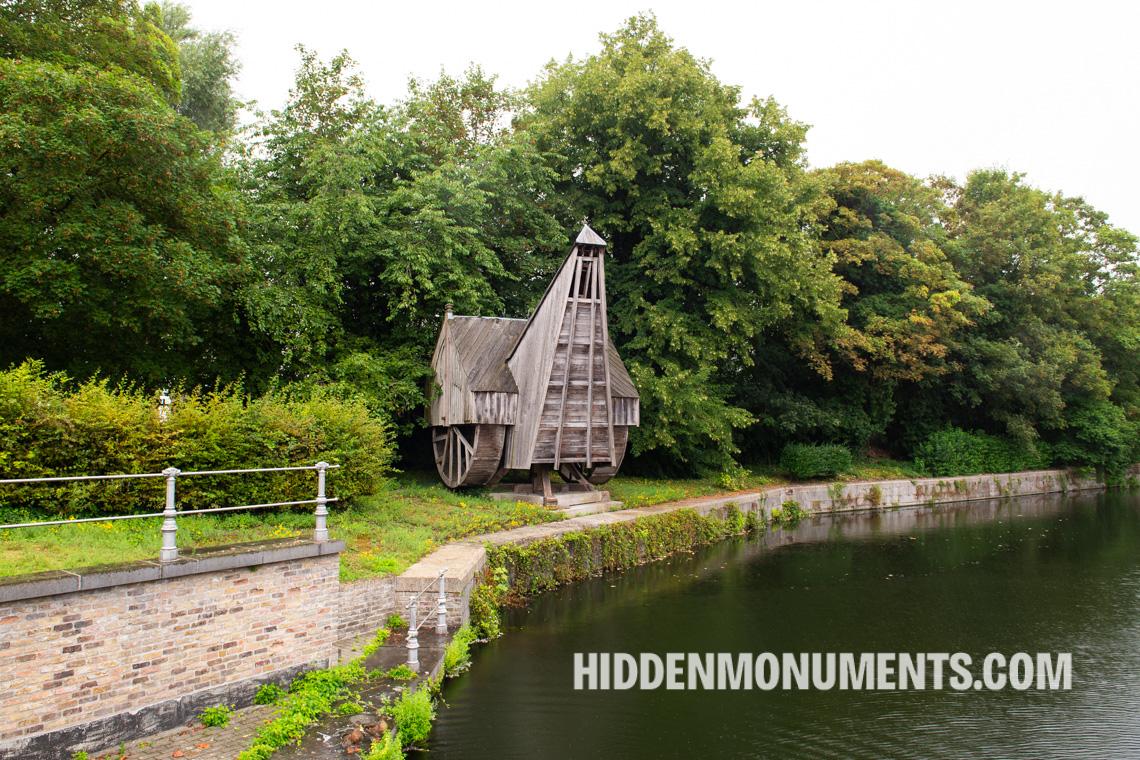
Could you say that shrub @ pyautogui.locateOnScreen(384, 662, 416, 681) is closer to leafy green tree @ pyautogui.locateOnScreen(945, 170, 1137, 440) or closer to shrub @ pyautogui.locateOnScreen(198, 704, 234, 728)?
shrub @ pyautogui.locateOnScreen(198, 704, 234, 728)

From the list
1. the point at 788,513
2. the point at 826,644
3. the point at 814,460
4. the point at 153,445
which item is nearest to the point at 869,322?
the point at 814,460

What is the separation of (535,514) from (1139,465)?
34.3 metres

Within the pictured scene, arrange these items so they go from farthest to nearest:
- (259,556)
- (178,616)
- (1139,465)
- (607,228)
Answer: (1139,465)
(607,228)
(259,556)
(178,616)

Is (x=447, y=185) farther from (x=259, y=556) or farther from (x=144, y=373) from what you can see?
(x=259, y=556)

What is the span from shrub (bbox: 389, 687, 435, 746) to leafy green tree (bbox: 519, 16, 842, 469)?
1229 cm

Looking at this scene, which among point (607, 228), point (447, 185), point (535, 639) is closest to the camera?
point (535, 639)

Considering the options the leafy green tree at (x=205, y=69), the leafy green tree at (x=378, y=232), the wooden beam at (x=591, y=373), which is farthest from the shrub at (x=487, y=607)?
the leafy green tree at (x=205, y=69)

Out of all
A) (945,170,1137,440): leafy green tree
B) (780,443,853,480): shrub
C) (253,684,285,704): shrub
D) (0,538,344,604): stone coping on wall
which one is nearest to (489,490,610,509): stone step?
(0,538,344,604): stone coping on wall

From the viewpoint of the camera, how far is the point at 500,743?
718 centimetres

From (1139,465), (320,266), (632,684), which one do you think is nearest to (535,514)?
(632,684)

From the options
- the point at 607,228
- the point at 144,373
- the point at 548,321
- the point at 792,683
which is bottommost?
the point at 792,683

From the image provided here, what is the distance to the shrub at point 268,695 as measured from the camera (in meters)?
6.97

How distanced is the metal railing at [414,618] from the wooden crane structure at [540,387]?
19.1 feet

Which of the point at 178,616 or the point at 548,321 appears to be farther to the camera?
the point at 548,321
